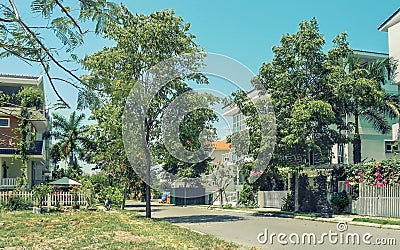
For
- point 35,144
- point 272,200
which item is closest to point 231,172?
point 272,200

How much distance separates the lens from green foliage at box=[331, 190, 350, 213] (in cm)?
2303

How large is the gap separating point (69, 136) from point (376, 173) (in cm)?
3564

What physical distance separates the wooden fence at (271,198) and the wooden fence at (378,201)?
9207mm

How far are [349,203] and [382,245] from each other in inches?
441

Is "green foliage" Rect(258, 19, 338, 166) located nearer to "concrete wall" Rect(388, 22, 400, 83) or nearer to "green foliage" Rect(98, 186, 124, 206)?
"concrete wall" Rect(388, 22, 400, 83)

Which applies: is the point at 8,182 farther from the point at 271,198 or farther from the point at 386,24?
the point at 386,24

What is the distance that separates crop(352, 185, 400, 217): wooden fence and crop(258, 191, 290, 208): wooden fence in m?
9.21

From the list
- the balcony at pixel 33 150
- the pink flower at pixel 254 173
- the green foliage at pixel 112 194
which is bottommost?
the green foliage at pixel 112 194

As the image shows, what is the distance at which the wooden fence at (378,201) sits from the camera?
19891 millimetres

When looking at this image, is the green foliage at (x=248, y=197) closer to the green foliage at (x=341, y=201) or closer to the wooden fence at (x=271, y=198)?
the wooden fence at (x=271, y=198)

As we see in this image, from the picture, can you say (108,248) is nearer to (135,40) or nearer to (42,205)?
(135,40)

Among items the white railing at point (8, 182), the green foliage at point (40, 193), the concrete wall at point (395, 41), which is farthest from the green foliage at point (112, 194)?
the concrete wall at point (395, 41)

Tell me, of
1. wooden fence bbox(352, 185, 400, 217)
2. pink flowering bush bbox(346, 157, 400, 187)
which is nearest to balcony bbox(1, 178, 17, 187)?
pink flowering bush bbox(346, 157, 400, 187)

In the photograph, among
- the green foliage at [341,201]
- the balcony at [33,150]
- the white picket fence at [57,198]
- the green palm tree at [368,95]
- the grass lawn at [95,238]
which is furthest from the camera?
the balcony at [33,150]
